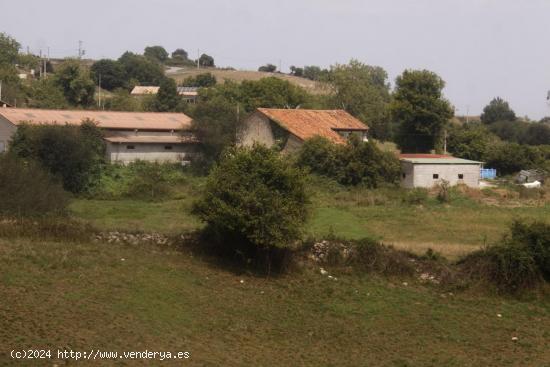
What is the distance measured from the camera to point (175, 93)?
2793 inches

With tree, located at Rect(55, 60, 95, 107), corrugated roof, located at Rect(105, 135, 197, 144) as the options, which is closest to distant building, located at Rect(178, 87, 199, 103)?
tree, located at Rect(55, 60, 95, 107)

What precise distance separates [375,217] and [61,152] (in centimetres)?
1455

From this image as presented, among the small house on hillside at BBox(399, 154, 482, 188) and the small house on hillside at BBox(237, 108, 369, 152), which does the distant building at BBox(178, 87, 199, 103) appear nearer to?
the small house on hillside at BBox(237, 108, 369, 152)

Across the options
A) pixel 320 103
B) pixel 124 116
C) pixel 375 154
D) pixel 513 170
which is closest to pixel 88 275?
pixel 375 154

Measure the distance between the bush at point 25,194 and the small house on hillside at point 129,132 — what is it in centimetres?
1248

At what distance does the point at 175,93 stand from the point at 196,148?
99.1ft

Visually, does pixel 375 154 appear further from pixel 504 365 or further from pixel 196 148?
pixel 504 365

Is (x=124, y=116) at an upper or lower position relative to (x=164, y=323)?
upper

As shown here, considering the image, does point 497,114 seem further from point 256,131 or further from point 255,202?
point 255,202

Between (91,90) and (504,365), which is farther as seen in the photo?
(91,90)

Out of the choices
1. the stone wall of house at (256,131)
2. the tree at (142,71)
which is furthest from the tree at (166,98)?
the tree at (142,71)

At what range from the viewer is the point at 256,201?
20.3 metres

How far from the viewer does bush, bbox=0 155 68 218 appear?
24.1 metres

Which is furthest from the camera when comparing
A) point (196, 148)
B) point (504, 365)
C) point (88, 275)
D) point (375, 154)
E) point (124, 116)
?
point (124, 116)
